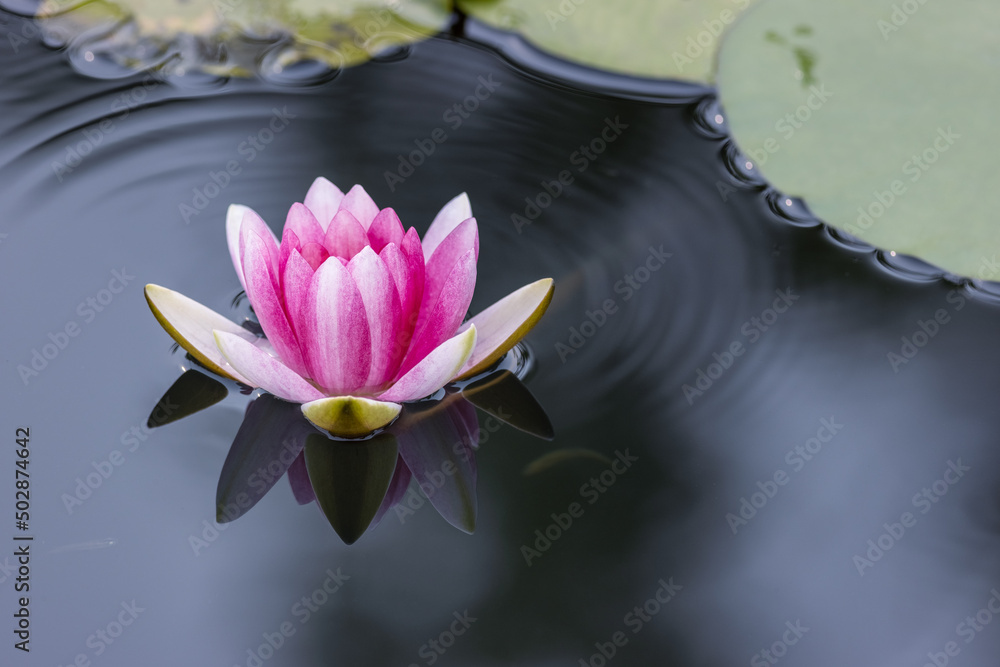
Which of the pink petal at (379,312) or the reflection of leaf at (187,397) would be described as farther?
the reflection of leaf at (187,397)

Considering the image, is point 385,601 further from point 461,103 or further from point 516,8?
point 516,8

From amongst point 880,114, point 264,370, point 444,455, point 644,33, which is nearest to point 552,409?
point 444,455

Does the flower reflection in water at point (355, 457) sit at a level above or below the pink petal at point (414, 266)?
below

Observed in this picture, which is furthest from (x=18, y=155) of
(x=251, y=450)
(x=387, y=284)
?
(x=387, y=284)

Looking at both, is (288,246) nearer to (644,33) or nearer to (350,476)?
(350,476)

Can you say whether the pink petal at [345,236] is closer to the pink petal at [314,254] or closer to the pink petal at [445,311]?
the pink petal at [314,254]

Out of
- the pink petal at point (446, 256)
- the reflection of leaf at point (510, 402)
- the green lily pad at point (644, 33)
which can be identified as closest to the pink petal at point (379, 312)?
the pink petal at point (446, 256)
